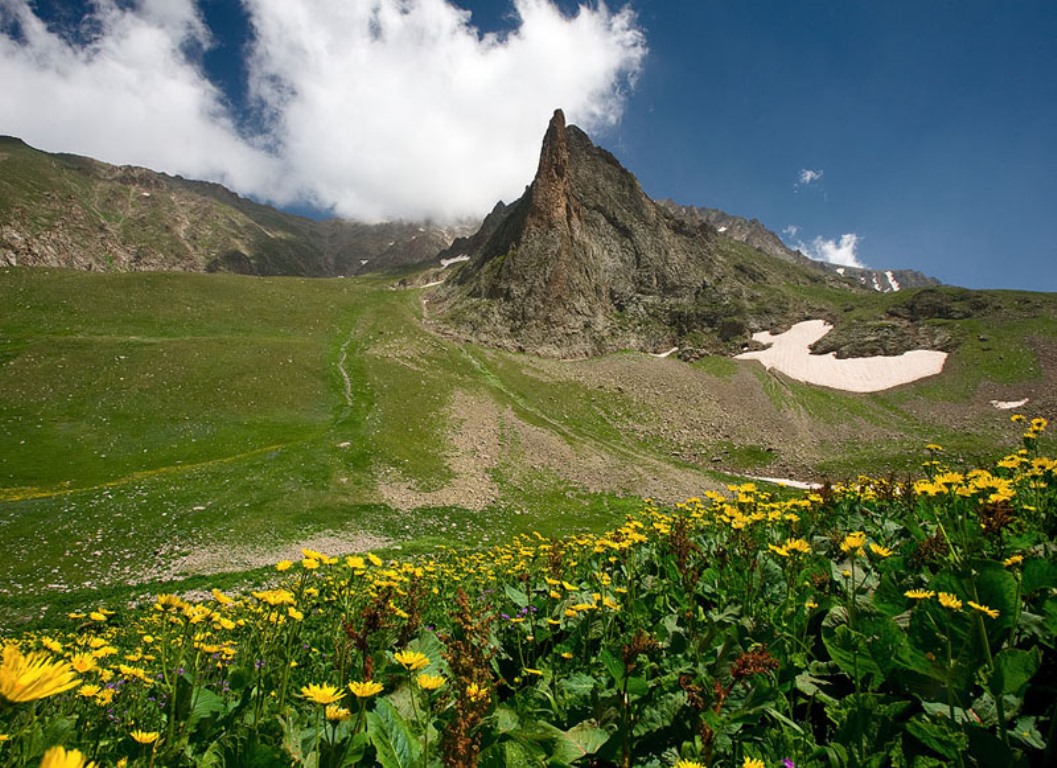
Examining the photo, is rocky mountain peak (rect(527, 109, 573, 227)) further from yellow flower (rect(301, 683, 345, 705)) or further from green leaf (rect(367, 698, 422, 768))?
yellow flower (rect(301, 683, 345, 705))

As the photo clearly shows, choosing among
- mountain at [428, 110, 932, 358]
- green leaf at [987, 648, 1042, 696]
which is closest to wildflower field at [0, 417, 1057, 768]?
green leaf at [987, 648, 1042, 696]

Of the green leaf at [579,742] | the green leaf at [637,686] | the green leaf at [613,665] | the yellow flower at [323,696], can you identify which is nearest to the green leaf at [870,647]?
the green leaf at [637,686]

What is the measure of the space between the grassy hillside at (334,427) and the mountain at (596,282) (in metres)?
10.7

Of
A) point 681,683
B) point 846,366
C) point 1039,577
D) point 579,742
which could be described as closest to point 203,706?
point 579,742

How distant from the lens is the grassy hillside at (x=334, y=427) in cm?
2573

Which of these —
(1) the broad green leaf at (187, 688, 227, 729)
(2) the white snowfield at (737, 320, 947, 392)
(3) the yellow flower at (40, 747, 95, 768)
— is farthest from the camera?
(2) the white snowfield at (737, 320, 947, 392)

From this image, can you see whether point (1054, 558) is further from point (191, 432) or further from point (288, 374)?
point (288, 374)

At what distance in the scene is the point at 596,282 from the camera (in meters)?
106

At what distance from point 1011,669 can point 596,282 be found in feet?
353

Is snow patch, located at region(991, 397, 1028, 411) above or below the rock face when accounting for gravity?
below

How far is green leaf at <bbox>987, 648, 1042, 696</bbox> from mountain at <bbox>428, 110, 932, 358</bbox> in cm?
8392

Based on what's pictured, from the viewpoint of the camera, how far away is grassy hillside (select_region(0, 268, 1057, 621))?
84.4 ft

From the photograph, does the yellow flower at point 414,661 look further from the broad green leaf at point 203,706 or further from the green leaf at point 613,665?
the broad green leaf at point 203,706

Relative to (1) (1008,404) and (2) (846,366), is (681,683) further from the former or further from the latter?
(2) (846,366)
